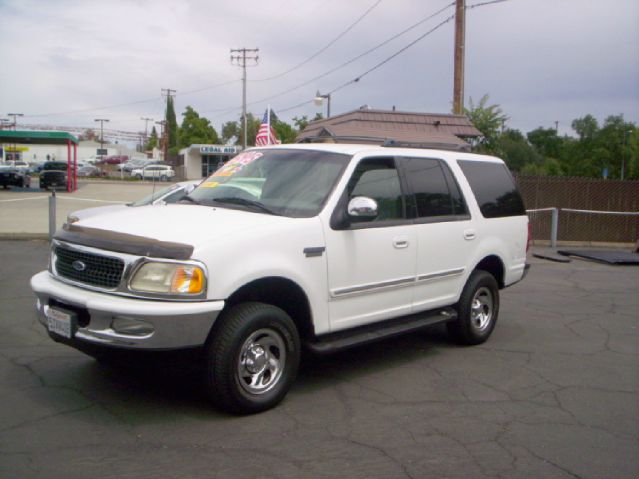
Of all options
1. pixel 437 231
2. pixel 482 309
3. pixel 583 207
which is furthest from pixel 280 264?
pixel 583 207

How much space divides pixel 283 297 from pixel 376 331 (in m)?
1.00

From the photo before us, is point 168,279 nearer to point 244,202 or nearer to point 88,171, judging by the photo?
point 244,202

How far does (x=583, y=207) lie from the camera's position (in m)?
17.0

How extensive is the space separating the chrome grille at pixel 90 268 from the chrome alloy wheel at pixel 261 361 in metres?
0.97

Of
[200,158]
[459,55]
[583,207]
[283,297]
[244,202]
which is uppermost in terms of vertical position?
[459,55]

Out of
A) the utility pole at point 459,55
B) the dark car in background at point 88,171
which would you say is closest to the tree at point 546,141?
the dark car in background at point 88,171

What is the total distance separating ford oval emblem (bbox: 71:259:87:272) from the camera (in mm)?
4594

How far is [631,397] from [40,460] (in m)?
4.40

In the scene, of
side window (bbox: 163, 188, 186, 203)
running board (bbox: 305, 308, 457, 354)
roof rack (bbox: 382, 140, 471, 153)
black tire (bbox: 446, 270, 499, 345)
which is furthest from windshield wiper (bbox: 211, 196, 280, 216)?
side window (bbox: 163, 188, 186, 203)

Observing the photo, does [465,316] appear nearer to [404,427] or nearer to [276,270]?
[404,427]

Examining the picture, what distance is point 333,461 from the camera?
4008 mm

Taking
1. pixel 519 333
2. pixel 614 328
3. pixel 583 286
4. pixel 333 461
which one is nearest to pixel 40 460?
pixel 333 461

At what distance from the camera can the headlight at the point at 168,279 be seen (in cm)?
424

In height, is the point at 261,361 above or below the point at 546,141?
below
